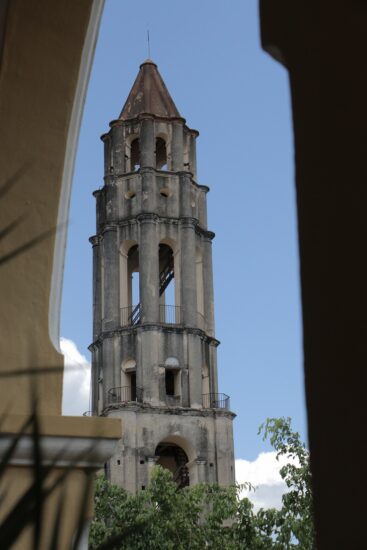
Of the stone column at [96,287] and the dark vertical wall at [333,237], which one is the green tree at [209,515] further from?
the dark vertical wall at [333,237]

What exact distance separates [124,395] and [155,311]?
2561mm

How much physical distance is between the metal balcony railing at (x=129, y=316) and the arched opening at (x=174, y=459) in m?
3.62

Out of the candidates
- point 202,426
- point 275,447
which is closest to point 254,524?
point 275,447

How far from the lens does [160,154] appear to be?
35531 mm

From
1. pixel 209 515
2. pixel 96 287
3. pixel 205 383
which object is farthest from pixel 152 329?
pixel 209 515

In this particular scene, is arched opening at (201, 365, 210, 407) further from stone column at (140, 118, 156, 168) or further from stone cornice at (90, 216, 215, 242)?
stone column at (140, 118, 156, 168)

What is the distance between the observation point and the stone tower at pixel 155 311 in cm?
3042

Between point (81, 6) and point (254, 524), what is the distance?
16.4m

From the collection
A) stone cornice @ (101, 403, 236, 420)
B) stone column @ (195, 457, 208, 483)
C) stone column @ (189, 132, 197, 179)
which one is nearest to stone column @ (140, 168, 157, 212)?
stone column @ (189, 132, 197, 179)

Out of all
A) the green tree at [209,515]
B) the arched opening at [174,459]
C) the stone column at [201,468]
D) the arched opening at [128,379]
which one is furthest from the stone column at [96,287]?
the green tree at [209,515]

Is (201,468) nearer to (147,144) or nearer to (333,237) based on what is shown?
(147,144)

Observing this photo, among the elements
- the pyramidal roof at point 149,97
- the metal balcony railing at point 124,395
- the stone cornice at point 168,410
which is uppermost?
the pyramidal roof at point 149,97

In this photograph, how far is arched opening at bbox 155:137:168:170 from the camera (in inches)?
1385

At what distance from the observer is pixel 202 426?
101ft
